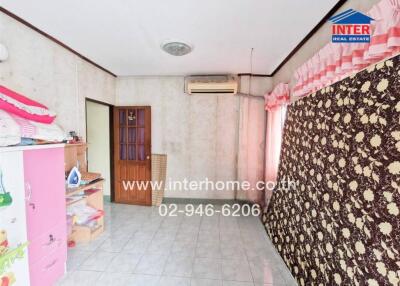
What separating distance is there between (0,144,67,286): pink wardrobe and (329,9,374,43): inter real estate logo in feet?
7.84

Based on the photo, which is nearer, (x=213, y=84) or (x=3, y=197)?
(x=3, y=197)

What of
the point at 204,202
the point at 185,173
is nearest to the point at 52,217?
the point at 185,173

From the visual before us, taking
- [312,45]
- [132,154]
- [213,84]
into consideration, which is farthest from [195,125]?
[312,45]

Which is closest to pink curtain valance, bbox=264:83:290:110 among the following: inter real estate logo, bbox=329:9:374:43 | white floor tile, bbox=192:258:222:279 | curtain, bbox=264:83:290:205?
curtain, bbox=264:83:290:205

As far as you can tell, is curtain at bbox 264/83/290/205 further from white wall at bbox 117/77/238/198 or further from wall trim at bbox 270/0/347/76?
white wall at bbox 117/77/238/198

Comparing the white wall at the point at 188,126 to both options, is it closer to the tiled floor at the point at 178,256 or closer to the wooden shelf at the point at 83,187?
the tiled floor at the point at 178,256

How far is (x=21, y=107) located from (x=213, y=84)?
250cm

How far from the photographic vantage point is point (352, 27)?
1369 millimetres

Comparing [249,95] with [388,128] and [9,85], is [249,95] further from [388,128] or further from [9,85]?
[9,85]

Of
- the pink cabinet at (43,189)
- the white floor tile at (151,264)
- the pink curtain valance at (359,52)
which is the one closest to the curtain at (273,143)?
the pink curtain valance at (359,52)

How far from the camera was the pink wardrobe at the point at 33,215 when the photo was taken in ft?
4.44

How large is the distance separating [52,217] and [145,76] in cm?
274

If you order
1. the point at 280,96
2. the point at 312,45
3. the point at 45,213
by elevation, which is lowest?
the point at 45,213

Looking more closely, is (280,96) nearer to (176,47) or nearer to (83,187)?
(176,47)
